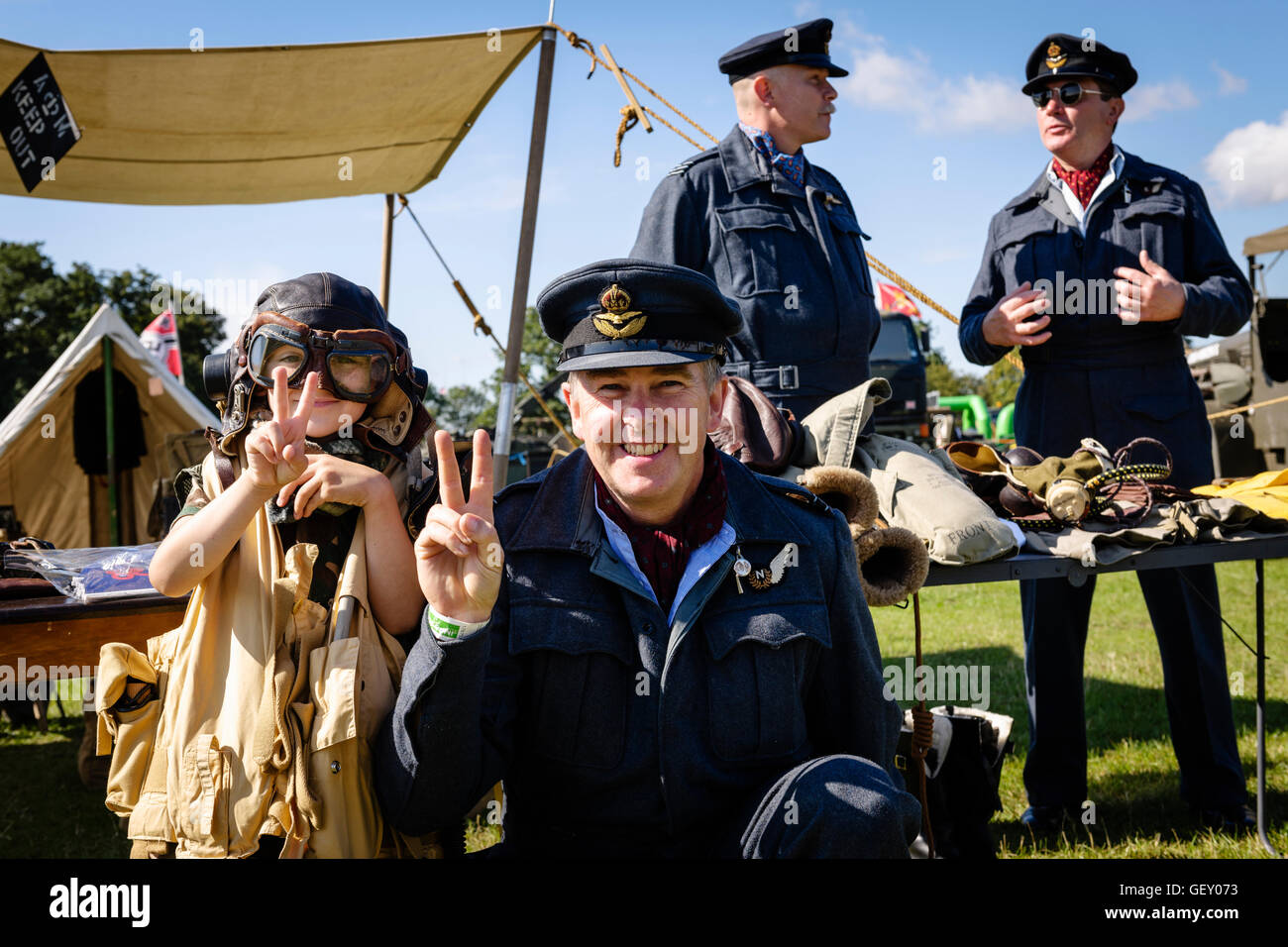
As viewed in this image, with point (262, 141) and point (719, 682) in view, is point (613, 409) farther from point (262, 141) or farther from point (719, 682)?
point (262, 141)

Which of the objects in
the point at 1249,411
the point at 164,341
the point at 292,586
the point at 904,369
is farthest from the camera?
the point at 904,369

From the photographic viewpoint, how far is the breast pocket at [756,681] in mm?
1989

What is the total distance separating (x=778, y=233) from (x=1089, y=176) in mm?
1370

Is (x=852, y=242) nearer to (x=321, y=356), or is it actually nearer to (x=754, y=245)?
(x=754, y=245)

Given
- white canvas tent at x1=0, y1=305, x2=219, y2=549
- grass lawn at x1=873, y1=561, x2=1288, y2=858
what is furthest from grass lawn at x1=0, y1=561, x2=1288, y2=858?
white canvas tent at x1=0, y1=305, x2=219, y2=549

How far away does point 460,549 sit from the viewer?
5.51 feet

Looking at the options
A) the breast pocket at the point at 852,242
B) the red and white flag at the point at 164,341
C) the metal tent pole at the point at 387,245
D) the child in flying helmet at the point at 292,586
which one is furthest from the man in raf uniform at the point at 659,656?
the red and white flag at the point at 164,341

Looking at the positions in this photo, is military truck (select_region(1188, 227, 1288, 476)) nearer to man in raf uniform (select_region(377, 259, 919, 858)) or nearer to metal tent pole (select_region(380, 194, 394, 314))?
metal tent pole (select_region(380, 194, 394, 314))

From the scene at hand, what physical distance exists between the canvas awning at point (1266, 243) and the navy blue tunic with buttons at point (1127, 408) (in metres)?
7.13

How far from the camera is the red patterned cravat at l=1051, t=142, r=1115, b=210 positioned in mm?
4016

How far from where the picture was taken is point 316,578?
80.2 inches

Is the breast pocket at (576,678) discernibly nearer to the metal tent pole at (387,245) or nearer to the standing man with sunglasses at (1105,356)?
the standing man with sunglasses at (1105,356)

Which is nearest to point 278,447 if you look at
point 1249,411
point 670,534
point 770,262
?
point 670,534

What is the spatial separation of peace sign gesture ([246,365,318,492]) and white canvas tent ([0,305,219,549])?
6731 millimetres
